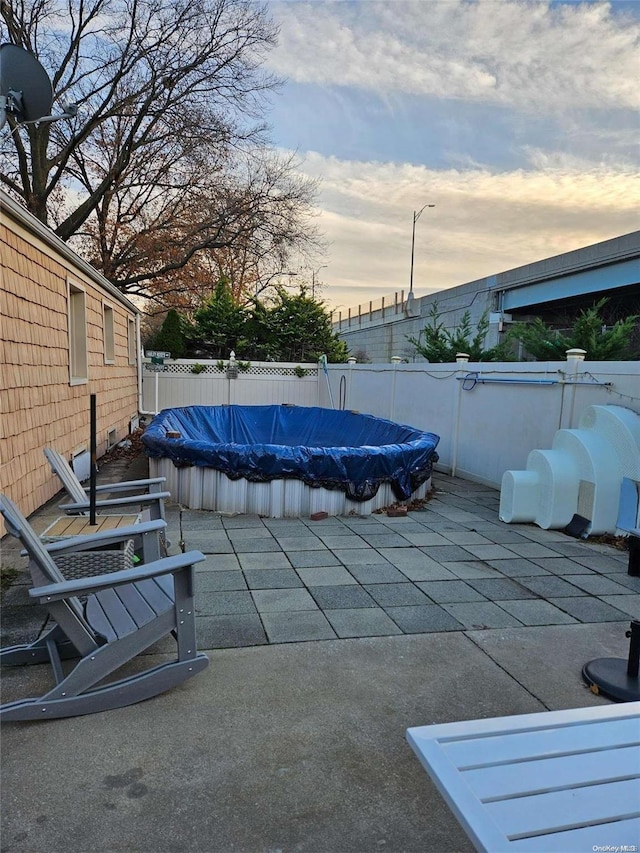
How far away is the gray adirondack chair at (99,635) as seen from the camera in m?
1.83

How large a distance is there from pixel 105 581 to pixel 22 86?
2.84 m

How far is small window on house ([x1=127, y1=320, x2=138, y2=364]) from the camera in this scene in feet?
34.0

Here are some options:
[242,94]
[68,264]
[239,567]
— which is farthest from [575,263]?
[239,567]

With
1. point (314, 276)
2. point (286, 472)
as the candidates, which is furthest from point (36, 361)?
point (314, 276)

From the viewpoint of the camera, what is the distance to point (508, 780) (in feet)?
3.35

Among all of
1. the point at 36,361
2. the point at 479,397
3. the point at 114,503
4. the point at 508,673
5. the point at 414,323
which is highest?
the point at 414,323

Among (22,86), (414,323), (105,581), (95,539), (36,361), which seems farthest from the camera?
(414,323)

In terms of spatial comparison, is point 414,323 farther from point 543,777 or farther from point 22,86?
point 543,777

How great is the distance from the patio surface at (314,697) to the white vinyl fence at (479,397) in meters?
1.70

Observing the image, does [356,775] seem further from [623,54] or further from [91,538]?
[623,54]

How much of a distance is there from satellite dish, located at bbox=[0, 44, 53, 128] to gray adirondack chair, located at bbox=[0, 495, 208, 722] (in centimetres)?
232

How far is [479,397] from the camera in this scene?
655 cm

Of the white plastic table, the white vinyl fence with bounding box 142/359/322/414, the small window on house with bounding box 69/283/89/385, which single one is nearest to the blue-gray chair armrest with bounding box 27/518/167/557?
the white plastic table

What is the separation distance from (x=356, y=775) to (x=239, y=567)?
1.93 m
